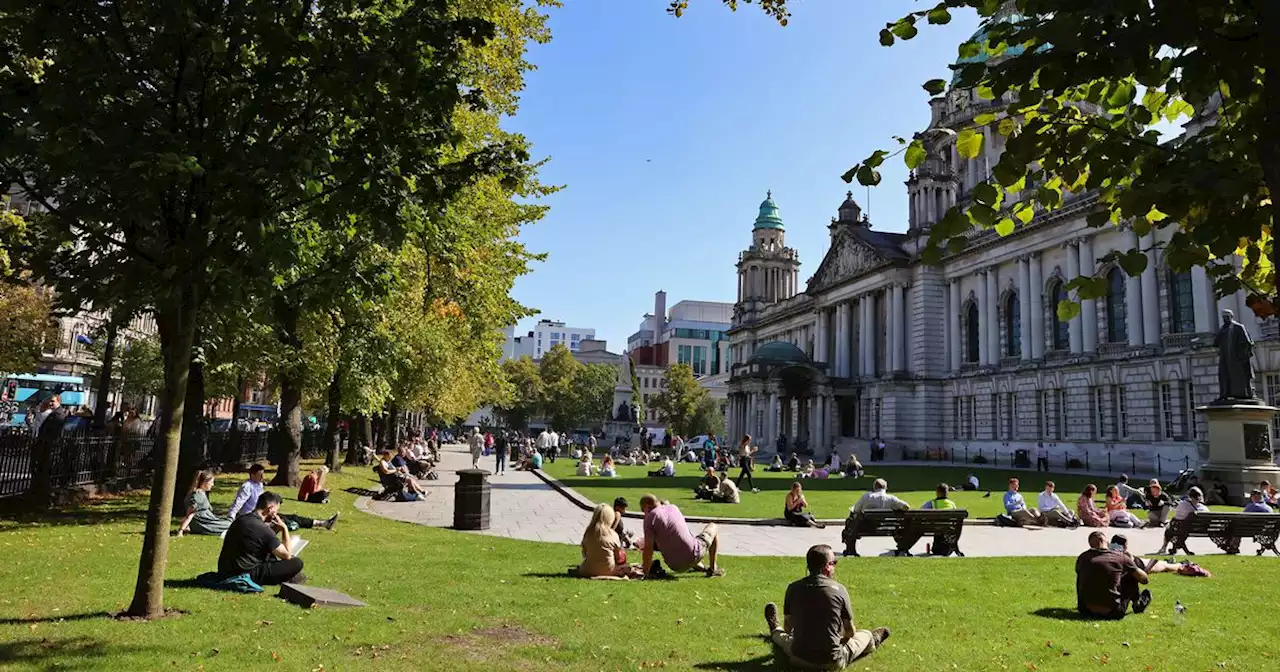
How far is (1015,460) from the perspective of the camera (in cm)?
4588

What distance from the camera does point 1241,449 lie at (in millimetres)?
22484

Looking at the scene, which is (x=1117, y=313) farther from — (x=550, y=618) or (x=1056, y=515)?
(x=550, y=618)

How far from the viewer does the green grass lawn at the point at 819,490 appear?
2091cm

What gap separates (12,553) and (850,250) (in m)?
62.5

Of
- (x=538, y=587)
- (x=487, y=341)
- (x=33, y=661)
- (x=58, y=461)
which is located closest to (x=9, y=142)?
(x=33, y=661)

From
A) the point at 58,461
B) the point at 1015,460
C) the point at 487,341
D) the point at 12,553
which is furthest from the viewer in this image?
the point at 1015,460

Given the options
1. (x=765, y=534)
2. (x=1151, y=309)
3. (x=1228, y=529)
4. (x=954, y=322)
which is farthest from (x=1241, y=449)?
(x=954, y=322)

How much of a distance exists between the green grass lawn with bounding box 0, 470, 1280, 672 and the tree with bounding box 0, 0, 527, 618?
1.07 meters

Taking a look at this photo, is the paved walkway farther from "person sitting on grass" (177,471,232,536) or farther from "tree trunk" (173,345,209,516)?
"person sitting on grass" (177,471,232,536)

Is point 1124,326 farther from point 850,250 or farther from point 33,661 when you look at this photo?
point 33,661

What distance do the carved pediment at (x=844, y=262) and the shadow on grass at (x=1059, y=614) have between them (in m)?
54.2

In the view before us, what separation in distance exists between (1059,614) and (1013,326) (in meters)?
46.5

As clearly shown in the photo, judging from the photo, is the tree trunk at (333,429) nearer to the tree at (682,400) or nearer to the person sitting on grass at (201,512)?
the person sitting on grass at (201,512)

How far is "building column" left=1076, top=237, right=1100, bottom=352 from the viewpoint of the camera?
143ft
